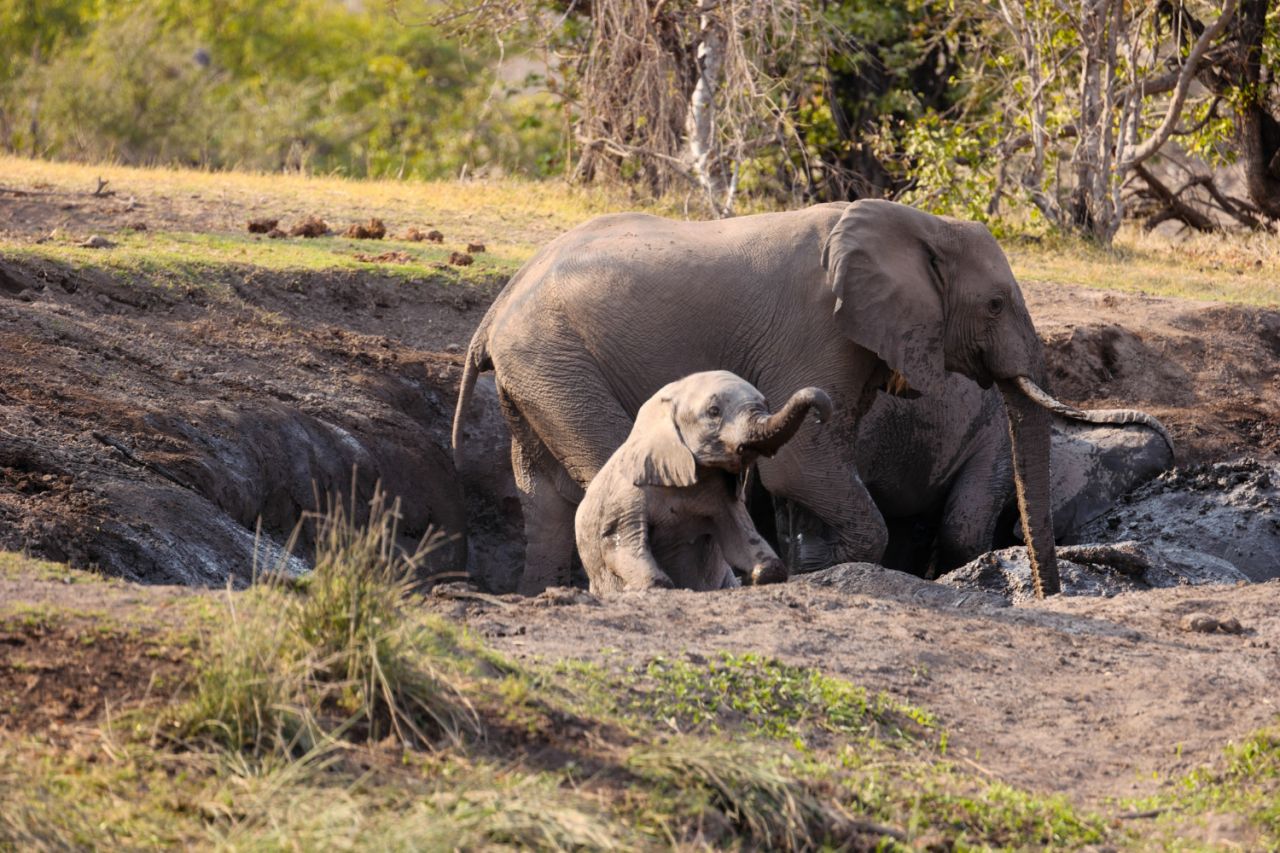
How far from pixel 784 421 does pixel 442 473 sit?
450cm

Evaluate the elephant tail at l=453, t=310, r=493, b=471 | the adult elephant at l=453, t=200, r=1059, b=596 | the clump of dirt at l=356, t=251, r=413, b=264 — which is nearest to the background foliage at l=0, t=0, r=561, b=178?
the clump of dirt at l=356, t=251, r=413, b=264

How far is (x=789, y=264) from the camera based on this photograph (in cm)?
944

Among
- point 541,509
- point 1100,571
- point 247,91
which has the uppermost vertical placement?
point 1100,571

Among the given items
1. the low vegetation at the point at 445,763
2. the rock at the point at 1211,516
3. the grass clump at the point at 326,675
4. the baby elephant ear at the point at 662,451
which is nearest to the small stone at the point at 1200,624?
the low vegetation at the point at 445,763

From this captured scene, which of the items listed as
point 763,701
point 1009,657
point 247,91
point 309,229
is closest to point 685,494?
point 1009,657

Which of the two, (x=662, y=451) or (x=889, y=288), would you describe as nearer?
(x=662, y=451)

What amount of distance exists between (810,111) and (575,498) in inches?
500

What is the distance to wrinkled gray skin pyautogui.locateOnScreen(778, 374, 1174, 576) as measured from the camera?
10938 millimetres

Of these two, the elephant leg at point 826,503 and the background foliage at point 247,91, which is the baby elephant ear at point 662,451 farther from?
the background foliage at point 247,91

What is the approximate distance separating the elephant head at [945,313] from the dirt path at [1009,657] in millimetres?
2155

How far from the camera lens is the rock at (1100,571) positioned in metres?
9.10

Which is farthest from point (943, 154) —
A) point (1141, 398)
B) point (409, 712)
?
point (409, 712)

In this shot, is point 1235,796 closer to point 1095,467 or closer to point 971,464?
point 1095,467

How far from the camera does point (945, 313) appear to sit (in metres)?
9.64
